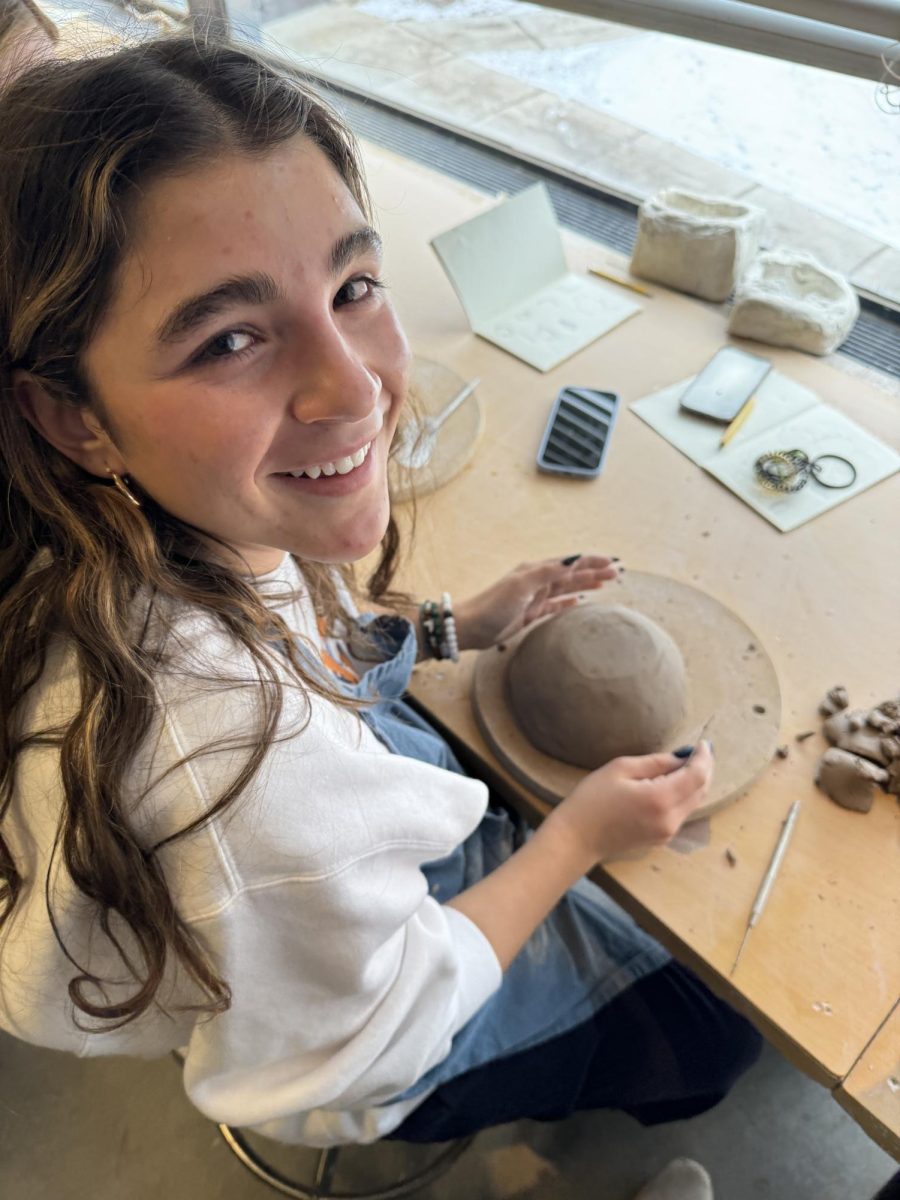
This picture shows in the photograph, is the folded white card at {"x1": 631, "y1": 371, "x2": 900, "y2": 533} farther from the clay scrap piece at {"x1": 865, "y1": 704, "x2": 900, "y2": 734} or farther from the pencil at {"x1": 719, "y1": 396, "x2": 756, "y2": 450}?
the clay scrap piece at {"x1": 865, "y1": 704, "x2": 900, "y2": 734}

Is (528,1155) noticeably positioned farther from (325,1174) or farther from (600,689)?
(600,689)

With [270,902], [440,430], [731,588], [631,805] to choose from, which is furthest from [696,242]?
[270,902]

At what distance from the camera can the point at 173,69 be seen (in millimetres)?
542

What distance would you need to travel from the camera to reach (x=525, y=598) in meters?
0.95

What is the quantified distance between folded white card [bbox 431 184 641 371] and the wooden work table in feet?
0.10

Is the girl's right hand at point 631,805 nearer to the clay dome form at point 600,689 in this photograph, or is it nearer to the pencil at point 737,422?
the clay dome form at point 600,689

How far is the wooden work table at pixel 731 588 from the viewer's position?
0.67m

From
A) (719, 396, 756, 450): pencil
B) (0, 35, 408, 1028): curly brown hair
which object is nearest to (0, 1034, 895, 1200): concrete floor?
(0, 35, 408, 1028): curly brown hair

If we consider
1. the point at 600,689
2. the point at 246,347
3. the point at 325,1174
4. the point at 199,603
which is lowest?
the point at 325,1174

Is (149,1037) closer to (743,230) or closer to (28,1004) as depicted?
(28,1004)

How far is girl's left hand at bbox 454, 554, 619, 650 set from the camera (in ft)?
3.08

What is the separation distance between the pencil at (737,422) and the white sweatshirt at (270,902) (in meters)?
0.66

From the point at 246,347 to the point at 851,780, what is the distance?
0.64m

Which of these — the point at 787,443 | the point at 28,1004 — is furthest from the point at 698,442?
the point at 28,1004
